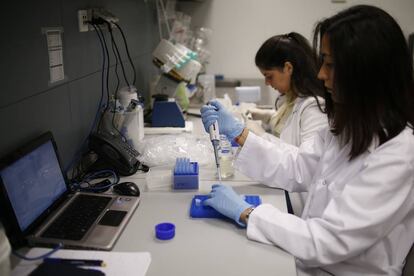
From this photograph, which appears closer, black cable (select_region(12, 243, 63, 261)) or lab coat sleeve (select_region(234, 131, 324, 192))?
black cable (select_region(12, 243, 63, 261))

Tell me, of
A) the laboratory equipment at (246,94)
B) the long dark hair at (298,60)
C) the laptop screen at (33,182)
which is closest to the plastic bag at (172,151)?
the laptop screen at (33,182)

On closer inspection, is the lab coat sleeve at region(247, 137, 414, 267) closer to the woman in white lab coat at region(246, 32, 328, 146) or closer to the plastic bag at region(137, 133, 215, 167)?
the plastic bag at region(137, 133, 215, 167)

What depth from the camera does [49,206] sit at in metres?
1.11

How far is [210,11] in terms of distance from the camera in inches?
131

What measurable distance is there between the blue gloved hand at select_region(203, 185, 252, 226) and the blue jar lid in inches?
5.7

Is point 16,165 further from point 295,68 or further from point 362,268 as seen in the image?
point 295,68

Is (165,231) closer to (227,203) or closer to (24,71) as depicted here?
(227,203)

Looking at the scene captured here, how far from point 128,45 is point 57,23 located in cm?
86

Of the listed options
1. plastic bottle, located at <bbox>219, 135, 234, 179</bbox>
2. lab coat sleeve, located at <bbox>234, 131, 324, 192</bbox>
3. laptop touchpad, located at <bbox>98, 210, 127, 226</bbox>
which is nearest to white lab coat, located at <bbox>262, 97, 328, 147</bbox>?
lab coat sleeve, located at <bbox>234, 131, 324, 192</bbox>

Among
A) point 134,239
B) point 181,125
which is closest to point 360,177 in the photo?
point 134,239

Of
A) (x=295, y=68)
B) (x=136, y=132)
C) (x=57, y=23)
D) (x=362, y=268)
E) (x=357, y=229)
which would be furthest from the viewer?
(x=295, y=68)

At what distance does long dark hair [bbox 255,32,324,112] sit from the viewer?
1821mm

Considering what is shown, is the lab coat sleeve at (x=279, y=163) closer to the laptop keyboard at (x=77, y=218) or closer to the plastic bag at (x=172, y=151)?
the plastic bag at (x=172, y=151)

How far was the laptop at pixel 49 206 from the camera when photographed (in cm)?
96
